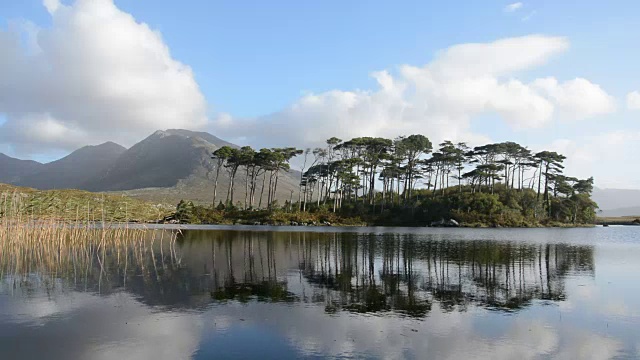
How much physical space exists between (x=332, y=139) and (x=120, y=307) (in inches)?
4024

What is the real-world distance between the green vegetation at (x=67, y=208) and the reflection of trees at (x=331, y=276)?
4.89 meters

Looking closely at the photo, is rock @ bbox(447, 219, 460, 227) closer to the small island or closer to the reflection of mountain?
the small island

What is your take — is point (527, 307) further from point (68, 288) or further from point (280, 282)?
point (68, 288)

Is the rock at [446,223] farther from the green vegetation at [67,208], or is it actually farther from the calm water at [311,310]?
the calm water at [311,310]

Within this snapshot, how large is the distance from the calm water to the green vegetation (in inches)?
258

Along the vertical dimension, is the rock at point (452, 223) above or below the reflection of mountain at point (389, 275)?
above

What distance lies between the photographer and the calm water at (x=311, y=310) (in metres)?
11.3

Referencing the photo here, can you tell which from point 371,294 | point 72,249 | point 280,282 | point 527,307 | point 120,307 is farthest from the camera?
point 72,249

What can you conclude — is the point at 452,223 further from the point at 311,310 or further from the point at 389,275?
the point at 311,310

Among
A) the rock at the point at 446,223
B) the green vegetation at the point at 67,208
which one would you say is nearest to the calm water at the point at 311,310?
the green vegetation at the point at 67,208

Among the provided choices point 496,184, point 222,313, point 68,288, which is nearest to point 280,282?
point 222,313

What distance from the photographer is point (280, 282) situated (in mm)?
21125

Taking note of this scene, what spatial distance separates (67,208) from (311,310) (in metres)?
35.3

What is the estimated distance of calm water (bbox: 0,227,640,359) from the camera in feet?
37.0
